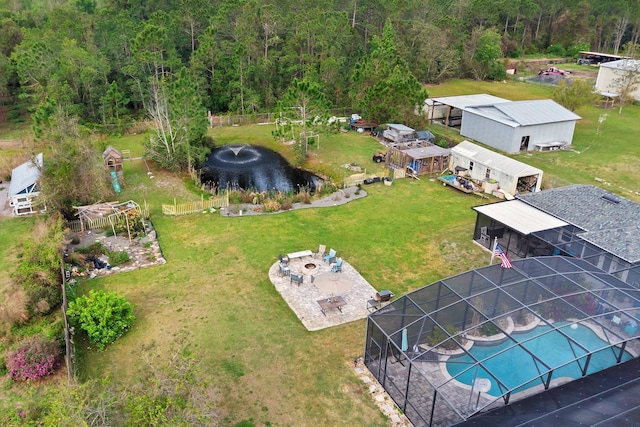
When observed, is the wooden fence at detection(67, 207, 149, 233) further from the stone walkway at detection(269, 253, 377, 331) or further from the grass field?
the stone walkway at detection(269, 253, 377, 331)

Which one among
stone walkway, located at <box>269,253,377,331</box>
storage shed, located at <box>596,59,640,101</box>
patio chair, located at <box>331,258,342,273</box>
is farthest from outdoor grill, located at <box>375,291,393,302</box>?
storage shed, located at <box>596,59,640,101</box>

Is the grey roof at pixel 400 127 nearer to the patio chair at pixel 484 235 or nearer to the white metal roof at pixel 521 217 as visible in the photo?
the white metal roof at pixel 521 217

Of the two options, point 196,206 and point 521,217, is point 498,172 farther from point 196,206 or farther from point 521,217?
point 196,206

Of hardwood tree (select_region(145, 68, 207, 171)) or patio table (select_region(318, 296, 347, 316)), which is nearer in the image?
patio table (select_region(318, 296, 347, 316))

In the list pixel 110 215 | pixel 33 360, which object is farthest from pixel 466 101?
pixel 33 360

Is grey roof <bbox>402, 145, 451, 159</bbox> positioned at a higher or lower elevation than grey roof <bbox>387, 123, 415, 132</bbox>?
lower

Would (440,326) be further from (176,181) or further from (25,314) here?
(176,181)
